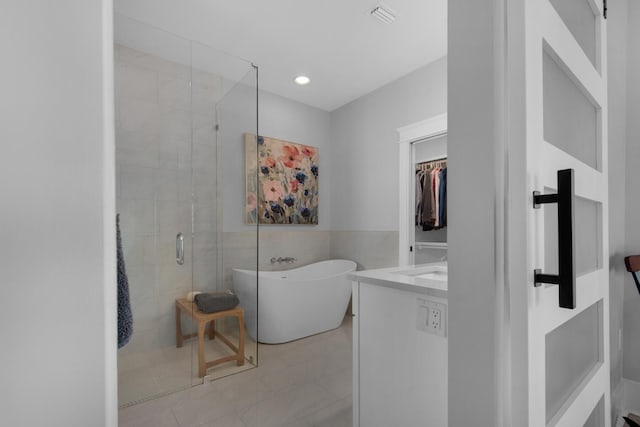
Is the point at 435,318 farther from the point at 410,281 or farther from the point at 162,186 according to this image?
the point at 162,186

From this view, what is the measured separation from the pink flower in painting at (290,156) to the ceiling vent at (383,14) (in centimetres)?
182

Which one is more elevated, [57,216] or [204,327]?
[57,216]

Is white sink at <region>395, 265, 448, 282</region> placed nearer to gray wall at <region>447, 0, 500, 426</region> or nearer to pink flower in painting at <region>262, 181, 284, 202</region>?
gray wall at <region>447, 0, 500, 426</region>

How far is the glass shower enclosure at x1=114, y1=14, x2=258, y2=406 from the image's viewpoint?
202cm

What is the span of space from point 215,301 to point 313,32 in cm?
230

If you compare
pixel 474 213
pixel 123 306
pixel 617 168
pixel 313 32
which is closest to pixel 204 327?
pixel 123 306

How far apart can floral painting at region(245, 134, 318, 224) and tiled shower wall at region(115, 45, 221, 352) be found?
1.12 metres

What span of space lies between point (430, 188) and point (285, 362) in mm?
2311

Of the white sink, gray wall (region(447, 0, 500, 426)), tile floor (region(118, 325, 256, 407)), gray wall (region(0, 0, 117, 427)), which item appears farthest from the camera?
tile floor (region(118, 325, 256, 407))

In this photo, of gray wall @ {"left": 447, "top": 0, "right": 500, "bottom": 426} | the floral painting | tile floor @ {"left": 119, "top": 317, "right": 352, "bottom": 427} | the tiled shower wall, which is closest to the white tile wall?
the tiled shower wall

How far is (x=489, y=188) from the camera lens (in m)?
0.68

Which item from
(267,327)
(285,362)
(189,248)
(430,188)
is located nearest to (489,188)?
(189,248)

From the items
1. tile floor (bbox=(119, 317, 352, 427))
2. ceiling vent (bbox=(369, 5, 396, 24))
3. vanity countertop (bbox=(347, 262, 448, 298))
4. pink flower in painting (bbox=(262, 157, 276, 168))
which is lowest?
tile floor (bbox=(119, 317, 352, 427))

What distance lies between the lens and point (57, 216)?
9.4 inches
